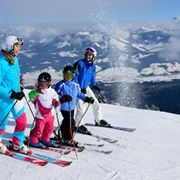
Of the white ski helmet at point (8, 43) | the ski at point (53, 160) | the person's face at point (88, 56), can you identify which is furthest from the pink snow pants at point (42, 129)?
the person's face at point (88, 56)

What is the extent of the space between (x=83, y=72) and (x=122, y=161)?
10.1ft

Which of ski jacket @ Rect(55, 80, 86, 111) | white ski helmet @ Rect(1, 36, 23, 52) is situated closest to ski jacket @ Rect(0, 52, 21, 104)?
white ski helmet @ Rect(1, 36, 23, 52)

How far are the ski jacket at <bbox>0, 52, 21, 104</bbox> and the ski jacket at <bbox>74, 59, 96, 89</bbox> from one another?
299 cm

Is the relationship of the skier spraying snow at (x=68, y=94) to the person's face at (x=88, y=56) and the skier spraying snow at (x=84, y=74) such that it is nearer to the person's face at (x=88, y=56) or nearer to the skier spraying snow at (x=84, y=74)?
the skier spraying snow at (x=84, y=74)

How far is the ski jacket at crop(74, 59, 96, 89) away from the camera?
29.9ft

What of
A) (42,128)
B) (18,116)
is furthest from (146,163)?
(18,116)

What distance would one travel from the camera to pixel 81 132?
905 cm

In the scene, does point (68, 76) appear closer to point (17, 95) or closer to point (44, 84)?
point (44, 84)

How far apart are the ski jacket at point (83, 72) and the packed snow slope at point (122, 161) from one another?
1.29 m

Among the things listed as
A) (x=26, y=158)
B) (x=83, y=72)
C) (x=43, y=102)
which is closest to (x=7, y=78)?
(x=43, y=102)

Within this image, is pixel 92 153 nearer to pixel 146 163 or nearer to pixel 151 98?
pixel 146 163

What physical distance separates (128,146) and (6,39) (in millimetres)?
3549

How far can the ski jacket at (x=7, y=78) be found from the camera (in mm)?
5938

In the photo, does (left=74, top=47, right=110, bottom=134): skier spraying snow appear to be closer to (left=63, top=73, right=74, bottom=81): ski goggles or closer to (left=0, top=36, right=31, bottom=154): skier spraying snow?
(left=63, top=73, right=74, bottom=81): ski goggles
